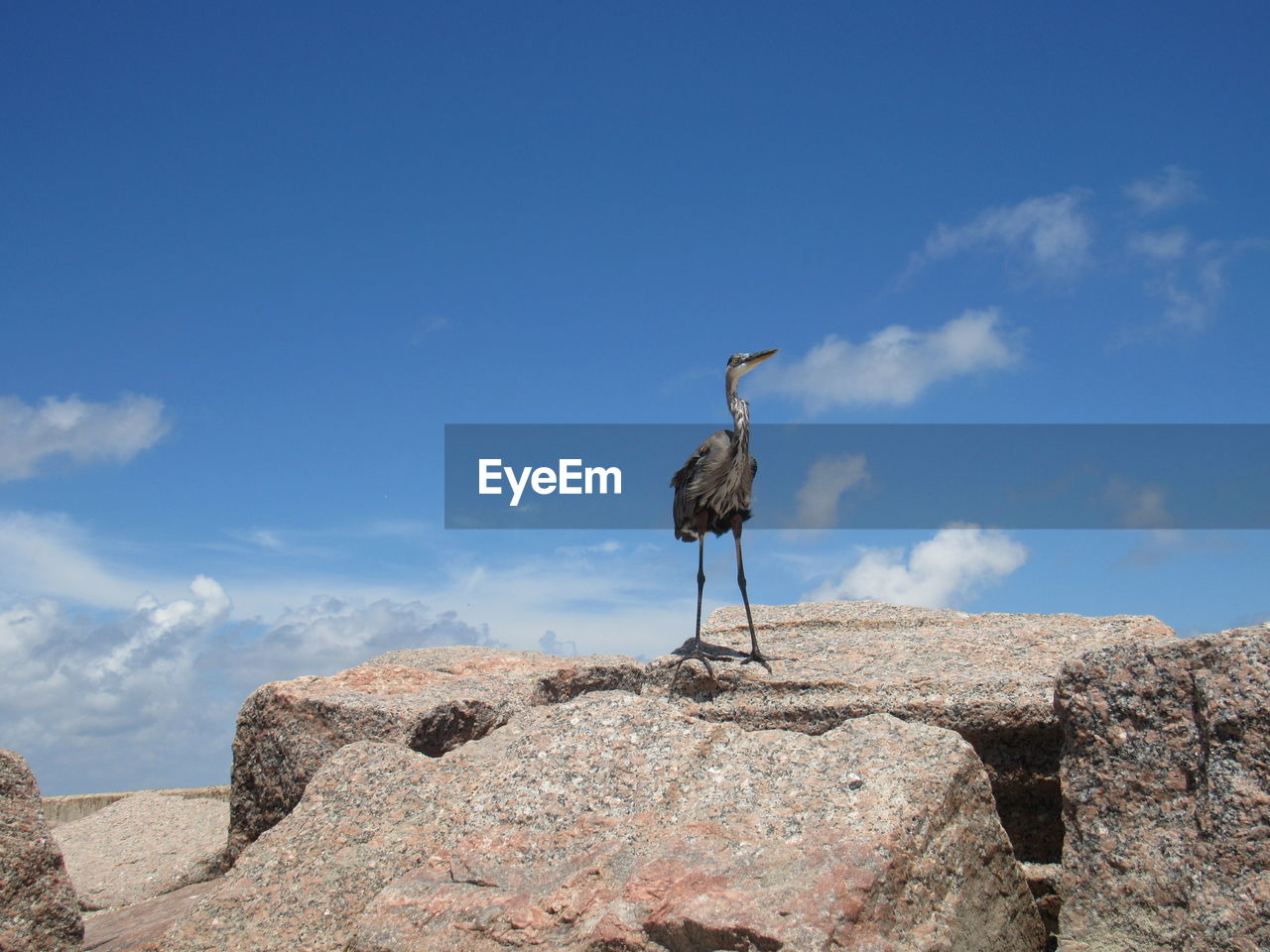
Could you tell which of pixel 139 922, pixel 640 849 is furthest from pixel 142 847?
pixel 640 849

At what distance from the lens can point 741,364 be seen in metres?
7.87

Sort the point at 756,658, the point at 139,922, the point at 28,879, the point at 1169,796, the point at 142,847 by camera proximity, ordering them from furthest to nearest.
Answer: the point at 142,847, the point at 756,658, the point at 139,922, the point at 28,879, the point at 1169,796

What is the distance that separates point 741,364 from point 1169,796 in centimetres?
405

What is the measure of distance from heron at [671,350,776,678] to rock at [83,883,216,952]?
3.53m

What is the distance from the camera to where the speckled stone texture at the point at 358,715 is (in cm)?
757

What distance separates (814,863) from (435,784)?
94.9 inches

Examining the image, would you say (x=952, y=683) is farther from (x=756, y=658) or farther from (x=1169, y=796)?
(x=1169, y=796)

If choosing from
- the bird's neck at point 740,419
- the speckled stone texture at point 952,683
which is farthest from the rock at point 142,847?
the bird's neck at point 740,419

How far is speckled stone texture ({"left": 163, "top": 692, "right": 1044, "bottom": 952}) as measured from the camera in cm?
448

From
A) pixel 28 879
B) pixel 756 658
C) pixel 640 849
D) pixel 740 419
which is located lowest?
pixel 28 879

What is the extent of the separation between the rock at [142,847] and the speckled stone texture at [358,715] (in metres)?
Answer: 0.69

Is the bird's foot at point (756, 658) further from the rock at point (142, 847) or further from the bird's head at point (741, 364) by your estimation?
the rock at point (142, 847)

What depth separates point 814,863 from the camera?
459 centimetres

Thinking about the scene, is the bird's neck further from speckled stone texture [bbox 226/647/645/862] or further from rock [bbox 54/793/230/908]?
rock [bbox 54/793/230/908]
